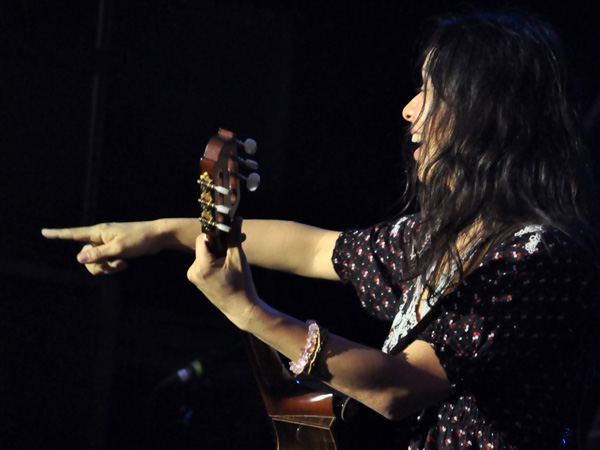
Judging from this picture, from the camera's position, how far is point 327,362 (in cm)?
117

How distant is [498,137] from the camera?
137 cm

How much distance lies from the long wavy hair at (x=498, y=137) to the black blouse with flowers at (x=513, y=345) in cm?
11

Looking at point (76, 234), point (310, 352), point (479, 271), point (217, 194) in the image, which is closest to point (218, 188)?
point (217, 194)

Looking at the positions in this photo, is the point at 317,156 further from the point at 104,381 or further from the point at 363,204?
the point at 104,381

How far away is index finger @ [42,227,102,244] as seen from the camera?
1.58 meters

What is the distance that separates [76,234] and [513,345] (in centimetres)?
94

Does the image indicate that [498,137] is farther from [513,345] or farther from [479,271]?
[513,345]

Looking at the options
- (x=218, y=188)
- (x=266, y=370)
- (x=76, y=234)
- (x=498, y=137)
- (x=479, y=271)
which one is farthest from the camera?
(x=76, y=234)

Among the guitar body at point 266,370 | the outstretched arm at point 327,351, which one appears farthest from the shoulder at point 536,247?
the guitar body at point 266,370

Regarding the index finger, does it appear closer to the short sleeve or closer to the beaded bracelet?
the short sleeve

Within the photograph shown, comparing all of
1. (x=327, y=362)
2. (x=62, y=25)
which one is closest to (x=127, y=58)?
(x=62, y=25)

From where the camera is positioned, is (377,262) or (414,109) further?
(377,262)

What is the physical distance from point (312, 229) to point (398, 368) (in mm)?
635


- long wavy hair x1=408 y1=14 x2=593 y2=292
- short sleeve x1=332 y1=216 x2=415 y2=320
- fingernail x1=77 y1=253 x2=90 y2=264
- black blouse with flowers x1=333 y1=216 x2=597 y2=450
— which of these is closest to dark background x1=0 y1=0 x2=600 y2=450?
short sleeve x1=332 y1=216 x2=415 y2=320
